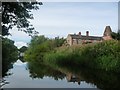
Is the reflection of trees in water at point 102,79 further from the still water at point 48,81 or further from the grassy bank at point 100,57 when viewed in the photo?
the grassy bank at point 100,57

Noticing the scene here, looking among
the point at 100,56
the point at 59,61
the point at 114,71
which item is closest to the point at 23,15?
the point at 114,71

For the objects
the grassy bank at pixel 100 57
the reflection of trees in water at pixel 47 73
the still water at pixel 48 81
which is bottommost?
the reflection of trees in water at pixel 47 73

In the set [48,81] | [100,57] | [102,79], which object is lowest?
[48,81]

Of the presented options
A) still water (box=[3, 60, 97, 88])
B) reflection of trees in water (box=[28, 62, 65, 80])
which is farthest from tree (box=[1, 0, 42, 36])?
reflection of trees in water (box=[28, 62, 65, 80])

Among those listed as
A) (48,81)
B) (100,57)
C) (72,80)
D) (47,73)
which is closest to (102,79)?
(72,80)

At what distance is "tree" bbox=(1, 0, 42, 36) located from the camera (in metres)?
13.7

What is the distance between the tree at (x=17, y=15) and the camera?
13.7 meters

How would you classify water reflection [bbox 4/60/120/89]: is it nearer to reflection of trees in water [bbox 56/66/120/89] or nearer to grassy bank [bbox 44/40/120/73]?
reflection of trees in water [bbox 56/66/120/89]

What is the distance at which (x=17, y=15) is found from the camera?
14.0m

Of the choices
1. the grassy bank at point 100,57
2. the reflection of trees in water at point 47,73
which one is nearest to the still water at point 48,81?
the reflection of trees in water at point 47,73

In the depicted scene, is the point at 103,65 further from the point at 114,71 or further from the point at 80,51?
the point at 80,51

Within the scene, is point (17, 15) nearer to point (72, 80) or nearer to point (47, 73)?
point (72, 80)

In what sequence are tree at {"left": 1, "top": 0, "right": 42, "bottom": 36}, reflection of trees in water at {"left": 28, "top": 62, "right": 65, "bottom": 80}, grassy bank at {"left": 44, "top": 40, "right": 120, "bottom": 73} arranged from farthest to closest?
1. reflection of trees in water at {"left": 28, "top": 62, "right": 65, "bottom": 80}
2. grassy bank at {"left": 44, "top": 40, "right": 120, "bottom": 73}
3. tree at {"left": 1, "top": 0, "right": 42, "bottom": 36}

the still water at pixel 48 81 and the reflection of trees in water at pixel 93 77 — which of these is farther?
the still water at pixel 48 81
